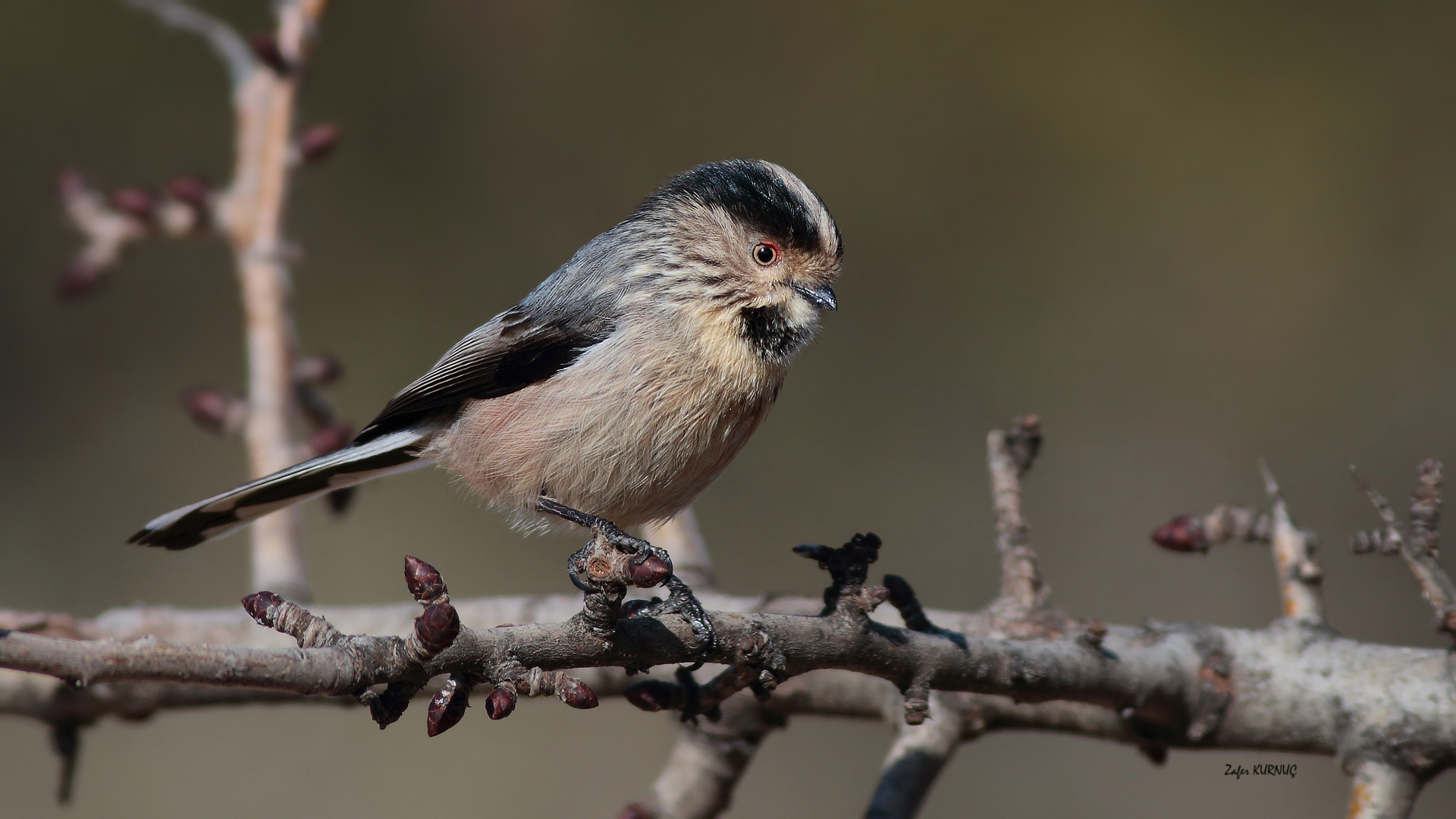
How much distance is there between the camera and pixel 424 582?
1379mm

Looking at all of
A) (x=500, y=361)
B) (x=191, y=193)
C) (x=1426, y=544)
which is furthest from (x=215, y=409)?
(x=1426, y=544)

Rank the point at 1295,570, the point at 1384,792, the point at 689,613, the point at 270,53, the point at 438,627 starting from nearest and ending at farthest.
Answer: the point at 438,627
the point at 689,613
the point at 1384,792
the point at 1295,570
the point at 270,53

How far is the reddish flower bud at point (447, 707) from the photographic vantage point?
140cm

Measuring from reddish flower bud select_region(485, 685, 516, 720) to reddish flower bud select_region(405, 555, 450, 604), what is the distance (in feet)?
0.47

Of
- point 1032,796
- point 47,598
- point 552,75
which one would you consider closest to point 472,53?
point 552,75

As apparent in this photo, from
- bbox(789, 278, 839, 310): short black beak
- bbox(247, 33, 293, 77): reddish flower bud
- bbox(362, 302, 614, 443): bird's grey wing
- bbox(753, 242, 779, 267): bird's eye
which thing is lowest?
bbox(362, 302, 614, 443): bird's grey wing

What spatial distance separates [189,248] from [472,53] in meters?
1.70

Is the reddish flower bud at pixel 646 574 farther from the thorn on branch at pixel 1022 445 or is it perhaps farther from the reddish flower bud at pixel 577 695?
the thorn on branch at pixel 1022 445

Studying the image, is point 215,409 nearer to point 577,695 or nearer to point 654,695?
point 654,695

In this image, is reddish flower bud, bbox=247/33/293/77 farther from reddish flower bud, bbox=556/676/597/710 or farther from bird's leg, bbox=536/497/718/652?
reddish flower bud, bbox=556/676/597/710

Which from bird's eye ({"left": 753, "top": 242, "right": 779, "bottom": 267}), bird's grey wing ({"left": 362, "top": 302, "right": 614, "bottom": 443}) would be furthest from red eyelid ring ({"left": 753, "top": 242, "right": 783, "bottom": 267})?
bird's grey wing ({"left": 362, "top": 302, "right": 614, "bottom": 443})

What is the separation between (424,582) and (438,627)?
9 centimetres

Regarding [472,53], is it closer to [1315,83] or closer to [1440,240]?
[1315,83]

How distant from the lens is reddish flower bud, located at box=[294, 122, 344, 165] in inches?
129
